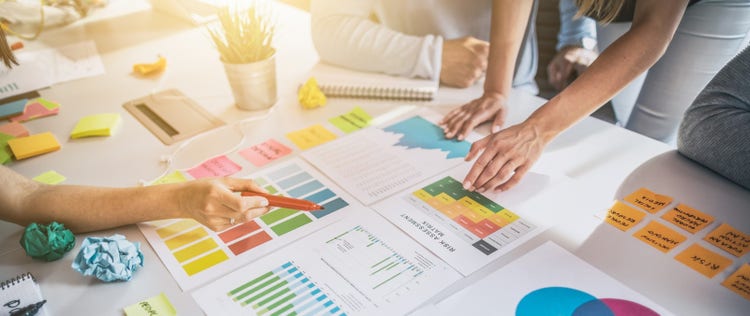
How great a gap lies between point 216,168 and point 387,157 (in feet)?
1.02

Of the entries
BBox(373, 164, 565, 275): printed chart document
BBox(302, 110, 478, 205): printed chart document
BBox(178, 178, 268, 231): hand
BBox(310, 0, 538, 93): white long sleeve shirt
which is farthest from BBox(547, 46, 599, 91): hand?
BBox(178, 178, 268, 231): hand

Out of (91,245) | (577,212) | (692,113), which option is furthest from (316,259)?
(692,113)

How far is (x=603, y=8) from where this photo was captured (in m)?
1.07

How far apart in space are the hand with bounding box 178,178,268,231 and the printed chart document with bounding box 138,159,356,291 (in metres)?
0.03

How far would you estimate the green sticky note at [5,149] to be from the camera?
959 mm

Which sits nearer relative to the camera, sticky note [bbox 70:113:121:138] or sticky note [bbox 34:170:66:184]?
sticky note [bbox 34:170:66:184]

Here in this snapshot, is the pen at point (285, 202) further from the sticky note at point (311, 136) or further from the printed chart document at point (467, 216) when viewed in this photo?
the sticky note at point (311, 136)

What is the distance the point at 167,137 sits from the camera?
1.02 meters

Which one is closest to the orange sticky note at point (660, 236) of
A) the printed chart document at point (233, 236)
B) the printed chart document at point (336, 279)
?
the printed chart document at point (336, 279)

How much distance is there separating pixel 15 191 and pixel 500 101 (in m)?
0.87

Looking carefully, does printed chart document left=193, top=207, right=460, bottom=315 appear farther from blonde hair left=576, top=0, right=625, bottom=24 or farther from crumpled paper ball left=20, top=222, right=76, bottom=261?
blonde hair left=576, top=0, right=625, bottom=24

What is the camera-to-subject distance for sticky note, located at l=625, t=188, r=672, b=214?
78 cm

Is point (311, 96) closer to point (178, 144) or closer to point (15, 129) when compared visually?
point (178, 144)

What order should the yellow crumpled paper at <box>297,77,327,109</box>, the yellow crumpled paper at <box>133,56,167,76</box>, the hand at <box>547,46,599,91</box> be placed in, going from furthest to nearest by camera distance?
the hand at <box>547,46,599,91</box> → the yellow crumpled paper at <box>133,56,167,76</box> → the yellow crumpled paper at <box>297,77,327,109</box>
